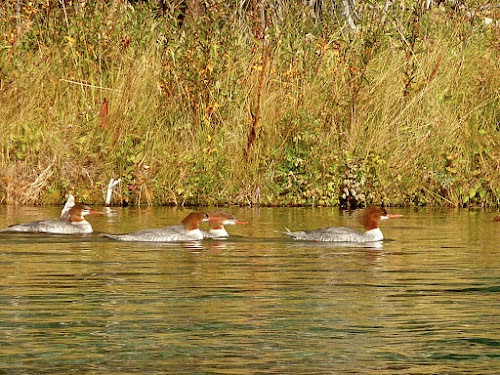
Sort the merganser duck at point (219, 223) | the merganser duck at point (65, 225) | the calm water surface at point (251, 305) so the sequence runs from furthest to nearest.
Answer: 1. the merganser duck at point (219, 223)
2. the merganser duck at point (65, 225)
3. the calm water surface at point (251, 305)

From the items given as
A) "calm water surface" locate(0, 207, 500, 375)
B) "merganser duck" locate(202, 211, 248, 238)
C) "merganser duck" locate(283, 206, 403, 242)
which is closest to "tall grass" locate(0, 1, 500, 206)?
"merganser duck" locate(202, 211, 248, 238)

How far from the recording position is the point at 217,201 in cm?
2136

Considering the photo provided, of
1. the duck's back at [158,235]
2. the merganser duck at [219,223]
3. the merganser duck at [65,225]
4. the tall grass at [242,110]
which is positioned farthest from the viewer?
the tall grass at [242,110]

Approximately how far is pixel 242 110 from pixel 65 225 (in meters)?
5.75

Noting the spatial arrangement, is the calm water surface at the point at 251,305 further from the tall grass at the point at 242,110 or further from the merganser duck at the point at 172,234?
the tall grass at the point at 242,110

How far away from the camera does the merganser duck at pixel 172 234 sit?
1594 centimetres

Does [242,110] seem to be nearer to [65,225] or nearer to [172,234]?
[65,225]

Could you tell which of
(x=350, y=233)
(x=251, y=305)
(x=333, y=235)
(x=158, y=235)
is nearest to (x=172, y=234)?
(x=158, y=235)

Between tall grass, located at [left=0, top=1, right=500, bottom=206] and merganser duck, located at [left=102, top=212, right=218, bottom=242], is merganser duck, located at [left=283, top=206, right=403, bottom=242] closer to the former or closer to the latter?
merganser duck, located at [left=102, top=212, right=218, bottom=242]

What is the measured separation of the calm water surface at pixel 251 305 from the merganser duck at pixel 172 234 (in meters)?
0.21

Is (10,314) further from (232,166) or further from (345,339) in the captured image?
(232,166)

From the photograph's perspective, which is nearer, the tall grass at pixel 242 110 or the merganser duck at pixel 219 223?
the merganser duck at pixel 219 223

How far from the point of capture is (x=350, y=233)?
16.2 m

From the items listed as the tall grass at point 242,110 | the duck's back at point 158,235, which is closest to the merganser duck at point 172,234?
the duck's back at point 158,235
